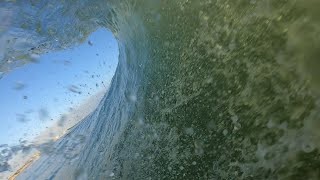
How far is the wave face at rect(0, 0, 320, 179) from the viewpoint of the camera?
101 inches

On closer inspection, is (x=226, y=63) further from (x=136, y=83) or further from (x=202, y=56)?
(x=136, y=83)

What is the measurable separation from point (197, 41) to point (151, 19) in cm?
115

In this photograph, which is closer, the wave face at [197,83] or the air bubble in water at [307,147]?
the air bubble in water at [307,147]

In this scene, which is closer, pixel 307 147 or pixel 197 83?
pixel 307 147

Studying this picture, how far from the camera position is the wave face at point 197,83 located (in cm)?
256

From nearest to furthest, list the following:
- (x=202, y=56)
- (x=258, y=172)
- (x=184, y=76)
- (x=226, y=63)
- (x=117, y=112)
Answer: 1. (x=258, y=172)
2. (x=226, y=63)
3. (x=202, y=56)
4. (x=184, y=76)
5. (x=117, y=112)

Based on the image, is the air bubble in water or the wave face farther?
the wave face

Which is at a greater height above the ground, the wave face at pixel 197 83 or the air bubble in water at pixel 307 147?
the wave face at pixel 197 83

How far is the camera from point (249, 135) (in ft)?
9.92

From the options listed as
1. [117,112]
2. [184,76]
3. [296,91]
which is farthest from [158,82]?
[296,91]

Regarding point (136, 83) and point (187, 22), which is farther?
point (136, 83)

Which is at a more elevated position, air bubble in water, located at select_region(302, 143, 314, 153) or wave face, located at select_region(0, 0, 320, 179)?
wave face, located at select_region(0, 0, 320, 179)

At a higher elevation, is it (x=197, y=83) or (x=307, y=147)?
(x=197, y=83)

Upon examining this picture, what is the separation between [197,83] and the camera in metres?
3.87
